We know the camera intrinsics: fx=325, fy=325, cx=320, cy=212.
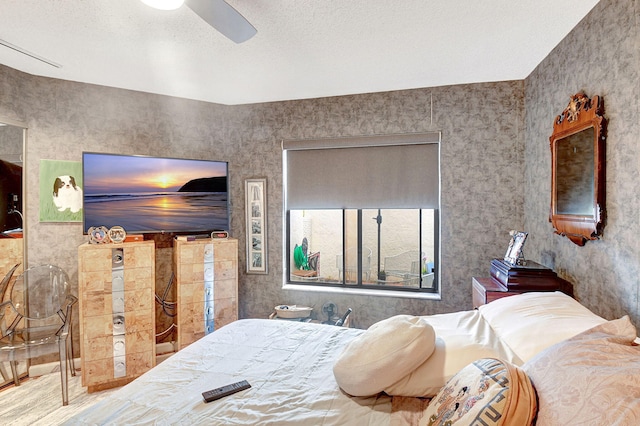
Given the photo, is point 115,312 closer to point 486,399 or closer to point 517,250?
point 486,399

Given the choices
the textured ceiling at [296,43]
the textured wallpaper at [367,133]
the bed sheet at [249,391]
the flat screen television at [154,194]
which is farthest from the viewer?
the flat screen television at [154,194]

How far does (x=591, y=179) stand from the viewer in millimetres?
1846

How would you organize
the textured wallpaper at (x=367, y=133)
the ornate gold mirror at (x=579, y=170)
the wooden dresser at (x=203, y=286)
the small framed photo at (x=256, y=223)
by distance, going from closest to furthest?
1. the ornate gold mirror at (x=579, y=170)
2. the textured wallpaper at (x=367, y=133)
3. the wooden dresser at (x=203, y=286)
4. the small framed photo at (x=256, y=223)

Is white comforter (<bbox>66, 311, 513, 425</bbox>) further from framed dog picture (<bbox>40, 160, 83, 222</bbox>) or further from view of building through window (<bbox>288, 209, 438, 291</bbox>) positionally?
framed dog picture (<bbox>40, 160, 83, 222</bbox>)

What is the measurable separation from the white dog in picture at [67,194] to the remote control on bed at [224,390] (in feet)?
8.56

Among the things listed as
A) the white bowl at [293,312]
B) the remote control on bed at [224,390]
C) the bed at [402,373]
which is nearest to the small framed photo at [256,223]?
the white bowl at [293,312]

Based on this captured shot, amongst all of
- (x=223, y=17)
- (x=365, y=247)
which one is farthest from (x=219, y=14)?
(x=365, y=247)

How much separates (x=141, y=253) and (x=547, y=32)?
3.49 meters

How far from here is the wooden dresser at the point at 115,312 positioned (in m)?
2.64

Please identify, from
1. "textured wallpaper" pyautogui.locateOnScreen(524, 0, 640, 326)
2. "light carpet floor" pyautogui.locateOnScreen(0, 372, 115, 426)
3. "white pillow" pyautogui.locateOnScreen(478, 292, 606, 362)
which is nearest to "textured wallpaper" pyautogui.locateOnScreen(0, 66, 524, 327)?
"textured wallpaper" pyautogui.locateOnScreen(524, 0, 640, 326)

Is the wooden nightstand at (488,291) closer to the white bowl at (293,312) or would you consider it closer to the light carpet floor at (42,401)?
A: the white bowl at (293,312)

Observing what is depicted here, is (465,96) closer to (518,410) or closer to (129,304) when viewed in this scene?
(518,410)

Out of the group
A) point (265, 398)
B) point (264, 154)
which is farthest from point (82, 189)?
point (265, 398)

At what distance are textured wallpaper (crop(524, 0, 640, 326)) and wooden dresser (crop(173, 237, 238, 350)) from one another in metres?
2.76
